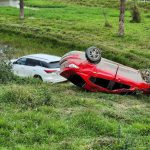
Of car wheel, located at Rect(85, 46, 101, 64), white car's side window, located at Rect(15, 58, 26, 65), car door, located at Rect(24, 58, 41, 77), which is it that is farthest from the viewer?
white car's side window, located at Rect(15, 58, 26, 65)

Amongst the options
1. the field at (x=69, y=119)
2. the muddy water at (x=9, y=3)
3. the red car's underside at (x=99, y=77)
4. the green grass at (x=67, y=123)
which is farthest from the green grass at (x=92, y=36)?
the muddy water at (x=9, y=3)

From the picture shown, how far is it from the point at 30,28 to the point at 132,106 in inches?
985

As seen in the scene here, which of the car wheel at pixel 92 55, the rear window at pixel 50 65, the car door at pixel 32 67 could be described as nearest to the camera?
the car wheel at pixel 92 55

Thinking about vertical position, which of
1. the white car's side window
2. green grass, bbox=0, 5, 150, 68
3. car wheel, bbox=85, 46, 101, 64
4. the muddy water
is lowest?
the muddy water

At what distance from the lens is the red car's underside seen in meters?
17.0

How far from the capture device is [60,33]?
3650 cm

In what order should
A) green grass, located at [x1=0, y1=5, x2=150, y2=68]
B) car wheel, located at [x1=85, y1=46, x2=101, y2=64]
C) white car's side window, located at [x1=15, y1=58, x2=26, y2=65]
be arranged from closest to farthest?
car wheel, located at [x1=85, y1=46, x2=101, y2=64], white car's side window, located at [x1=15, y1=58, x2=26, y2=65], green grass, located at [x1=0, y1=5, x2=150, y2=68]

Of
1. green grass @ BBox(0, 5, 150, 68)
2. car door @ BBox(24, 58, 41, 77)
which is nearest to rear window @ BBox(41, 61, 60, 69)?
car door @ BBox(24, 58, 41, 77)

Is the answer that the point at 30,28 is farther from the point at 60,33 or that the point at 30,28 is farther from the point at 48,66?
the point at 48,66

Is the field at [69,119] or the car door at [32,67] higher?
the field at [69,119]

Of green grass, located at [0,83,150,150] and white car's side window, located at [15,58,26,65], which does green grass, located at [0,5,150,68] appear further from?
green grass, located at [0,83,150,150]

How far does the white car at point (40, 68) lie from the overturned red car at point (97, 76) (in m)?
5.91

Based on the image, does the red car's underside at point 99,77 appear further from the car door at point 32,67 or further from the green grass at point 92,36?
the green grass at point 92,36

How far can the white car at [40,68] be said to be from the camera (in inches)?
934
